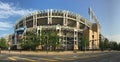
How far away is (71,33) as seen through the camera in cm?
16325

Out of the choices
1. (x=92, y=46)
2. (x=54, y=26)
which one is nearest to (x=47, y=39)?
(x=54, y=26)

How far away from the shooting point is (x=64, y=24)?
535 feet

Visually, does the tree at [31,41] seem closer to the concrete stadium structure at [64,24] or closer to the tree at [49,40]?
the tree at [49,40]

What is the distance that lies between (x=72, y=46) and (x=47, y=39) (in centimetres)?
5853

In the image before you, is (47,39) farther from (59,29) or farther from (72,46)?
(72,46)

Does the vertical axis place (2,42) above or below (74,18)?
below

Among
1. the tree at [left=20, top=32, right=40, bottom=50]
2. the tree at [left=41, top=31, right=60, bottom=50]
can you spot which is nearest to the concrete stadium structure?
the tree at [left=20, top=32, right=40, bottom=50]

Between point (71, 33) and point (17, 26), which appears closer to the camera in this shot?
point (71, 33)

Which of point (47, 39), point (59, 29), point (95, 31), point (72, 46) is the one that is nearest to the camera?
point (47, 39)

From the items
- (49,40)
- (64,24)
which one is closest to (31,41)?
(49,40)

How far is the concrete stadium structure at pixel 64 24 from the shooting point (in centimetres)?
15700

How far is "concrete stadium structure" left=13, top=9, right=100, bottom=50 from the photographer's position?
157000 millimetres

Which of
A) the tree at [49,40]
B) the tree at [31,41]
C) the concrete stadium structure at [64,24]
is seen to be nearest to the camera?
the tree at [49,40]

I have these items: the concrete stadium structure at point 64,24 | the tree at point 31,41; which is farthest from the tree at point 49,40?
the concrete stadium structure at point 64,24
